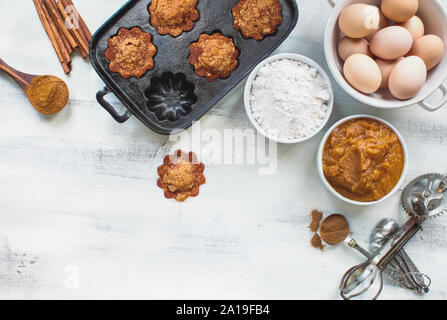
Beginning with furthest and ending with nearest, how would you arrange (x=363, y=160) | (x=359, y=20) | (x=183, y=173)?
(x=183, y=173) < (x=363, y=160) < (x=359, y=20)

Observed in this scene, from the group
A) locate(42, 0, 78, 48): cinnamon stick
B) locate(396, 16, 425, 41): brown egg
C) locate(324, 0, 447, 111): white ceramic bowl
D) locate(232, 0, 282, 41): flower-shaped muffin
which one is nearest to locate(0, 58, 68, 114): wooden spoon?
locate(42, 0, 78, 48): cinnamon stick

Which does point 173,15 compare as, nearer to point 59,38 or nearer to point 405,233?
point 59,38

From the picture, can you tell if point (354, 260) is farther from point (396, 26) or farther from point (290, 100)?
point (396, 26)

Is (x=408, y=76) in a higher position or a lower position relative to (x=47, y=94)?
higher

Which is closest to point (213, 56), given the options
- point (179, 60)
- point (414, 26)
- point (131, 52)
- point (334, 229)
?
point (179, 60)

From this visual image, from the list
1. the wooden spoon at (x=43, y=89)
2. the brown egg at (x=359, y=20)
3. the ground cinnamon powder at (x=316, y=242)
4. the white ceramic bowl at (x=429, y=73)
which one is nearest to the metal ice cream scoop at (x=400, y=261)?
the ground cinnamon powder at (x=316, y=242)
